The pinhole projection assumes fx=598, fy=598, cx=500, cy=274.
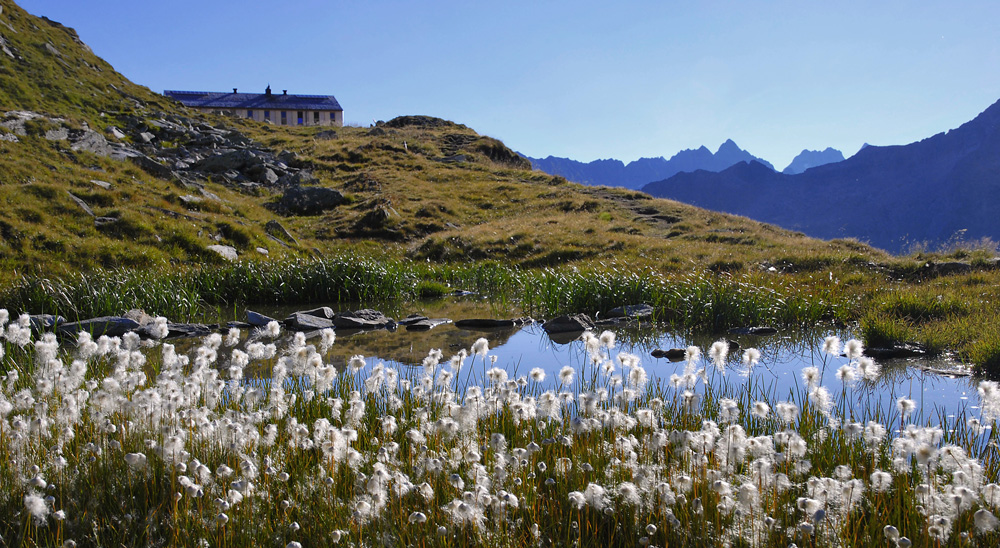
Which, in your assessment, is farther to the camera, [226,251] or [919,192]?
[919,192]

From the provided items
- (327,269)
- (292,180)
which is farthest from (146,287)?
(292,180)

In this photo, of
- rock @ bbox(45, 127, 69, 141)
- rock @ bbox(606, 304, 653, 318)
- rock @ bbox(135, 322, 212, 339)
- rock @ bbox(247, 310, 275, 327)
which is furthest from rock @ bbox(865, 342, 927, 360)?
rock @ bbox(45, 127, 69, 141)

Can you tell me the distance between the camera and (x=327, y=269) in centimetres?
1745

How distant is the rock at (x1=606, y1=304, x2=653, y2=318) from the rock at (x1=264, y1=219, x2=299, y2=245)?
1637 centimetres

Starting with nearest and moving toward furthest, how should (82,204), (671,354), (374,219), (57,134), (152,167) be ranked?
(671,354) < (82,204) < (57,134) < (152,167) < (374,219)

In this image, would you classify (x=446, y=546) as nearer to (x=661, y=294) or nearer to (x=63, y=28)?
(x=661, y=294)

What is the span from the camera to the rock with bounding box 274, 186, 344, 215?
3388cm

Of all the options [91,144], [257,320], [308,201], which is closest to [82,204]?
[91,144]

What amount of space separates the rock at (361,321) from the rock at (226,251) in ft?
29.1

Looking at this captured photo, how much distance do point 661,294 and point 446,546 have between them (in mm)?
11666

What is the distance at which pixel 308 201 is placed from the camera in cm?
3431

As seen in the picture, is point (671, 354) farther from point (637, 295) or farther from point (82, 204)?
point (82, 204)

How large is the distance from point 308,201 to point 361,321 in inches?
908

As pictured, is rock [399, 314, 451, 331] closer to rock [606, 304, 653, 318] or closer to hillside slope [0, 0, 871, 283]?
rock [606, 304, 653, 318]
